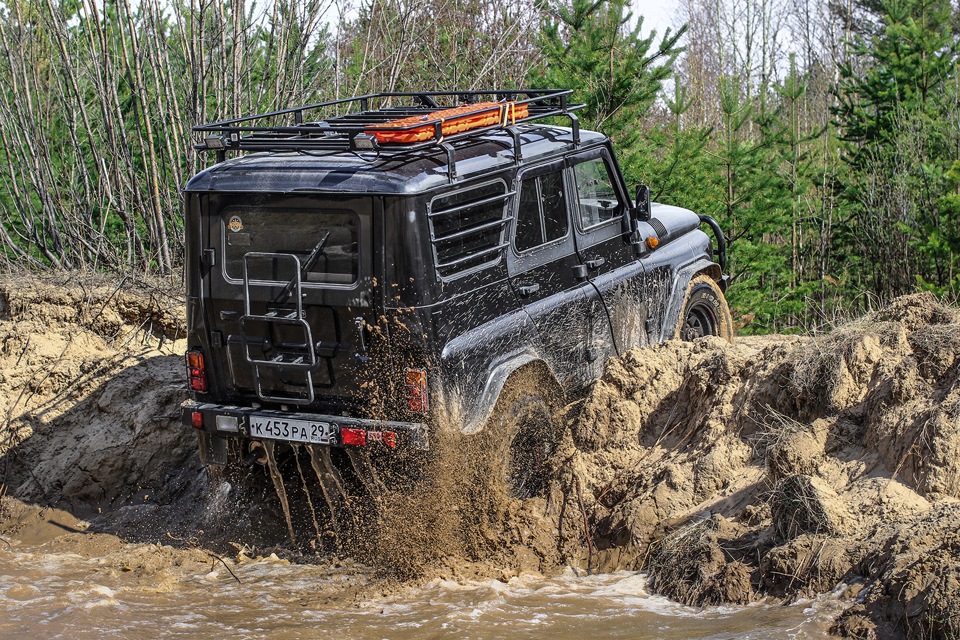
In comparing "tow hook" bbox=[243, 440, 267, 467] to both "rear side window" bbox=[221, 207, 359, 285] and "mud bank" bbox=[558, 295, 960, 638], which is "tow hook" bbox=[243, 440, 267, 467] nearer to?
"rear side window" bbox=[221, 207, 359, 285]

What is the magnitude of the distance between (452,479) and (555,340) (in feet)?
3.59

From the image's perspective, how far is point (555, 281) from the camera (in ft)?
19.6

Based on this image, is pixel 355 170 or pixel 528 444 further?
pixel 528 444

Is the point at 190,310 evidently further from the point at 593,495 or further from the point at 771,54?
the point at 771,54

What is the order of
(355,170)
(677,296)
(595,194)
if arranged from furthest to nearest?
(677,296) < (595,194) < (355,170)

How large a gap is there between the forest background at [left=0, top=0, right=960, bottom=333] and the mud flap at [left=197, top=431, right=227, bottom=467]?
363 cm

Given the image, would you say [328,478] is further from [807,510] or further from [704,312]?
[704,312]

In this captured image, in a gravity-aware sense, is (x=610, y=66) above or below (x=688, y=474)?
above

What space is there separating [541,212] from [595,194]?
0.66 m

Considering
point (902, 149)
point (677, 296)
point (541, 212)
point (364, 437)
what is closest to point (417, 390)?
point (364, 437)

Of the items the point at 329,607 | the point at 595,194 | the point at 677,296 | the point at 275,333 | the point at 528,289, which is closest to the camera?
the point at 329,607

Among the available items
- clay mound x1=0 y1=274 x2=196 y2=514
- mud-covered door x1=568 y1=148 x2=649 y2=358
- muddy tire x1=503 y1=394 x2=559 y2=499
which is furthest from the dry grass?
clay mound x1=0 y1=274 x2=196 y2=514

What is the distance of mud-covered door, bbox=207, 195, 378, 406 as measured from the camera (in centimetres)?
513

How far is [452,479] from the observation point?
17.5 ft
